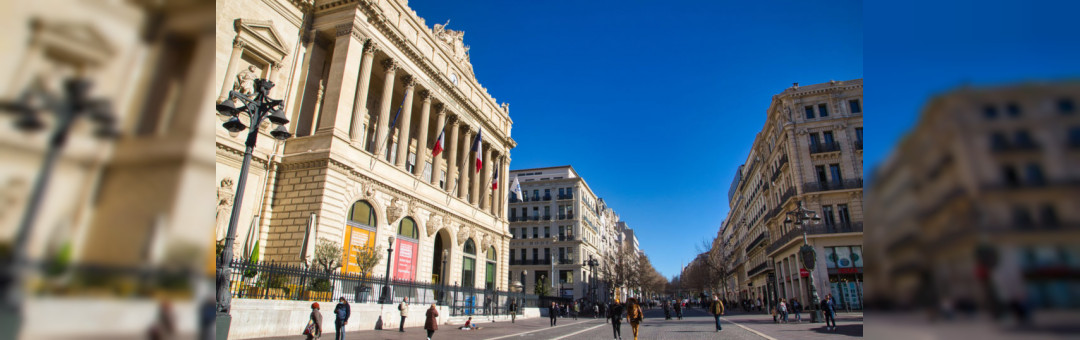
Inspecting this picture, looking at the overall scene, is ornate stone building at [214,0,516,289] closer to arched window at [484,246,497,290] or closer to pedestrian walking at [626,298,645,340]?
arched window at [484,246,497,290]

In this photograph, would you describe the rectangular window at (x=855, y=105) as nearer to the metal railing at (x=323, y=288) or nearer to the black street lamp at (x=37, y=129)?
the black street lamp at (x=37, y=129)

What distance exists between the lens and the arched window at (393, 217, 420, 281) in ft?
75.6

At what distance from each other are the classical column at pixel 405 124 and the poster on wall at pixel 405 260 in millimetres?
3628

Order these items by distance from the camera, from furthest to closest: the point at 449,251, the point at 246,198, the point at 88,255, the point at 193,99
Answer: the point at 449,251 → the point at 246,198 → the point at 193,99 → the point at 88,255

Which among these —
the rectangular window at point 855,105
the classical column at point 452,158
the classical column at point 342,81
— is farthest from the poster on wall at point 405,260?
the rectangular window at point 855,105

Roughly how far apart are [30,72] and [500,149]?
37459 millimetres

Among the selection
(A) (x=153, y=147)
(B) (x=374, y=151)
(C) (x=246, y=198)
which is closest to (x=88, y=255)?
(A) (x=153, y=147)

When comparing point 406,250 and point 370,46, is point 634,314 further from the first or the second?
point 370,46

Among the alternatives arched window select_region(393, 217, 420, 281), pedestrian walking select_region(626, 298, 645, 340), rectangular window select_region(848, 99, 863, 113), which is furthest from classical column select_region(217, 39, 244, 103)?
rectangular window select_region(848, 99, 863, 113)

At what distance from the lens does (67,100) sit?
1.56 ft

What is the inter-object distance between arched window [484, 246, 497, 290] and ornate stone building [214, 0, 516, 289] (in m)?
1.67

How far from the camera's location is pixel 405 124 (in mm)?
25281

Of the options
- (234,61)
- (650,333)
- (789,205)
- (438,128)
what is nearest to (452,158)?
(438,128)

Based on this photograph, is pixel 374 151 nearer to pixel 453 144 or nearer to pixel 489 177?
pixel 453 144
